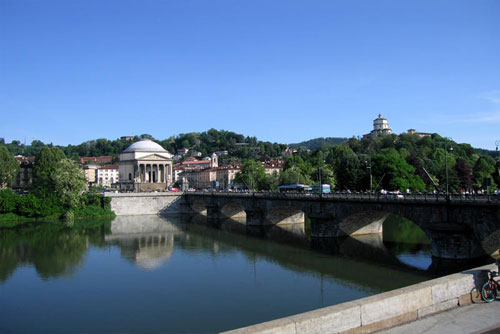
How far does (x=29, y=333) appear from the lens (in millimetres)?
19344

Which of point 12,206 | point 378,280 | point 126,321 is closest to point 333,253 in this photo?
point 378,280

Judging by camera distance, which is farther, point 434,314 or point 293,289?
point 293,289

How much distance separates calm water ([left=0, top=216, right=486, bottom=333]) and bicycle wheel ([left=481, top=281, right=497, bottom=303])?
10.8 m

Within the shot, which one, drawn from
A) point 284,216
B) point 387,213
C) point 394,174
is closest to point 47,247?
point 284,216

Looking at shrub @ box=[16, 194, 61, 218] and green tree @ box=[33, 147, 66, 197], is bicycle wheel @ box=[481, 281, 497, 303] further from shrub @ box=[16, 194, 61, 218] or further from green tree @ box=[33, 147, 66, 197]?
green tree @ box=[33, 147, 66, 197]

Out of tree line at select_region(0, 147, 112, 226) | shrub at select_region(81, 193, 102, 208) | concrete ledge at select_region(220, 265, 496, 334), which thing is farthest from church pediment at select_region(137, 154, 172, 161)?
concrete ledge at select_region(220, 265, 496, 334)

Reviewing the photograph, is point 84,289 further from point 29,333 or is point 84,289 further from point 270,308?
point 270,308

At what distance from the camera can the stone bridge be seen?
2761cm

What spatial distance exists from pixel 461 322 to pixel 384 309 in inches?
80.8

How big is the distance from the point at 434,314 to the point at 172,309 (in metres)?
14.7

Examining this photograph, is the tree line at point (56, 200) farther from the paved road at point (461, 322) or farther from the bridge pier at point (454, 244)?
the paved road at point (461, 322)

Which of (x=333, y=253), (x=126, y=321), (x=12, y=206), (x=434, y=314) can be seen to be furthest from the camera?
(x=12, y=206)

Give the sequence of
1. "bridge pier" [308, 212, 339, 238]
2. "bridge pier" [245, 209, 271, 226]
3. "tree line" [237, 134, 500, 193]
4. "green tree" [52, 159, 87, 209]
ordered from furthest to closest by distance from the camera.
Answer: "green tree" [52, 159, 87, 209] → "tree line" [237, 134, 500, 193] → "bridge pier" [245, 209, 271, 226] → "bridge pier" [308, 212, 339, 238]

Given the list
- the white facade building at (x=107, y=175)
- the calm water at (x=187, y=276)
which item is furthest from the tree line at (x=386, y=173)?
the white facade building at (x=107, y=175)
